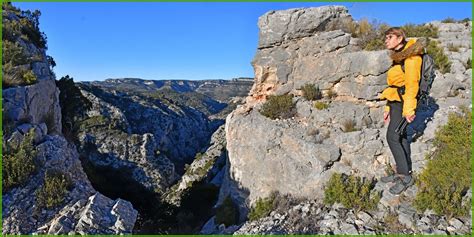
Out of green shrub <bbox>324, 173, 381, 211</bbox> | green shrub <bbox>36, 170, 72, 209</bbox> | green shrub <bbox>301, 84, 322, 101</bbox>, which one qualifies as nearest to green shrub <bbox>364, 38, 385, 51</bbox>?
green shrub <bbox>301, 84, 322, 101</bbox>

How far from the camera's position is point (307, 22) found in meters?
13.4

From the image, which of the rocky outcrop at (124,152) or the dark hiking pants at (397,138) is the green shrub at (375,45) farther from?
the rocky outcrop at (124,152)

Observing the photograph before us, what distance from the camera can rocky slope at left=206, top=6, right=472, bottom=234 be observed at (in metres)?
9.79

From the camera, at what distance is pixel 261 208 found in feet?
37.4

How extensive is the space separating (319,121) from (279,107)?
1.66 metres

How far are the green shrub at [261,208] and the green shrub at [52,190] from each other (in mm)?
5670

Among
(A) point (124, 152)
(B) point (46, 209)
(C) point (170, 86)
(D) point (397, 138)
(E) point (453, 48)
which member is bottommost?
(A) point (124, 152)

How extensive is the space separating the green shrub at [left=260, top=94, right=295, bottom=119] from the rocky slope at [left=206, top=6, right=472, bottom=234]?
259 millimetres

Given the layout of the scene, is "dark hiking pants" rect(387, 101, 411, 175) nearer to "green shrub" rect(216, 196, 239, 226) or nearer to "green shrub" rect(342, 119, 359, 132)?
"green shrub" rect(342, 119, 359, 132)

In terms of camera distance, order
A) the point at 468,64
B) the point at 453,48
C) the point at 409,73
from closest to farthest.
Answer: the point at 409,73
the point at 468,64
the point at 453,48

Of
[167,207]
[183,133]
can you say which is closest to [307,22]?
[167,207]

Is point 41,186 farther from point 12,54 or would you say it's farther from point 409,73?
point 409,73

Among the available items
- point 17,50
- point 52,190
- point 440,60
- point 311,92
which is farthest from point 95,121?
point 440,60

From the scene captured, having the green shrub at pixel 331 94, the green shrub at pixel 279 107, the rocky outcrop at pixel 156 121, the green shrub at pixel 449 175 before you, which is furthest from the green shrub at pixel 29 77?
the rocky outcrop at pixel 156 121
